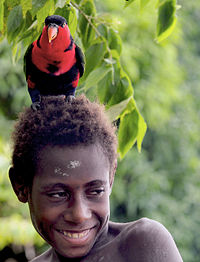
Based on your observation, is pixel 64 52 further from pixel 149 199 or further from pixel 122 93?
pixel 149 199

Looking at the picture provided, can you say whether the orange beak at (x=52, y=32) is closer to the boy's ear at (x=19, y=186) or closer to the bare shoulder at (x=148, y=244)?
the boy's ear at (x=19, y=186)

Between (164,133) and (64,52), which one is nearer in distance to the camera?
(64,52)

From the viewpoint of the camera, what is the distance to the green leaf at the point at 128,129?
1328 millimetres

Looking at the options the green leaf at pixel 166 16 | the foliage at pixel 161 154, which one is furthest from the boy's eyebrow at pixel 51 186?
the foliage at pixel 161 154

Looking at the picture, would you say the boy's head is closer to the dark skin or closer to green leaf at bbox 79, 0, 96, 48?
the dark skin

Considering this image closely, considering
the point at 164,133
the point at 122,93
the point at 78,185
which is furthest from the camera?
the point at 164,133

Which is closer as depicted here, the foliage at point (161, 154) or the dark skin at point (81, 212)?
the dark skin at point (81, 212)

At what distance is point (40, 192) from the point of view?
0.99m

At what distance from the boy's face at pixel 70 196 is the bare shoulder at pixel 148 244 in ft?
0.27

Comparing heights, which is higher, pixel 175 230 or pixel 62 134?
pixel 62 134

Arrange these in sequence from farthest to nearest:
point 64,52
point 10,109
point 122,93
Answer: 1. point 10,109
2. point 122,93
3. point 64,52

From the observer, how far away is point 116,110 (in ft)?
4.09

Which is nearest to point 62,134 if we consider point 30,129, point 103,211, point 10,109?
point 30,129

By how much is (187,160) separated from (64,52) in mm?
3828
